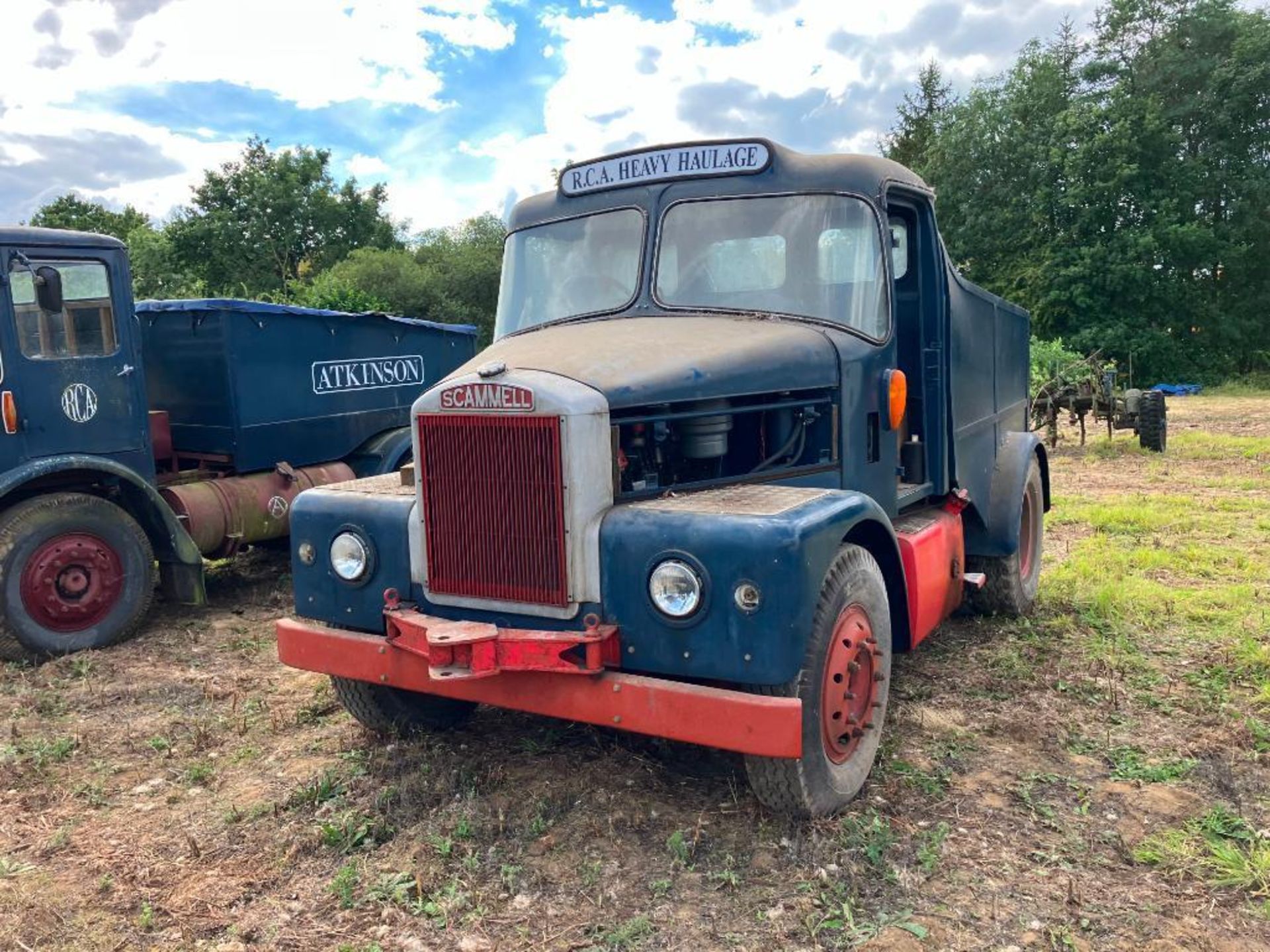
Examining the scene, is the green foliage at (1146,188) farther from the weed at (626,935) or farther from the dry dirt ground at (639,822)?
the weed at (626,935)

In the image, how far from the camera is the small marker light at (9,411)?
6.28 meters

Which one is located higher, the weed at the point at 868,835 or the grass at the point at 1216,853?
the weed at the point at 868,835

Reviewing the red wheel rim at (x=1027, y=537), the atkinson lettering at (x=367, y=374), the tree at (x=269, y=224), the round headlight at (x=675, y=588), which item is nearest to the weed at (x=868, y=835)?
the round headlight at (x=675, y=588)

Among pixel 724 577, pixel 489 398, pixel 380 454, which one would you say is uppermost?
pixel 489 398

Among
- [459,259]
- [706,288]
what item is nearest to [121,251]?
[706,288]

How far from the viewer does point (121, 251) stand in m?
6.92

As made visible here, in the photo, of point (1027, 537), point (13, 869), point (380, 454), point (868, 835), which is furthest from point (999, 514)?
point (13, 869)

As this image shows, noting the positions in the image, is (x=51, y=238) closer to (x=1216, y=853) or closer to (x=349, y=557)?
(x=349, y=557)

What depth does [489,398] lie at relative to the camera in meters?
3.71

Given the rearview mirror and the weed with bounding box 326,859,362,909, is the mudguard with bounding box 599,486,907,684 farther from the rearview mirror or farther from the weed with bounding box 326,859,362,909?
the rearview mirror

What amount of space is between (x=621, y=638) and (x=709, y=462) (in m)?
1.05

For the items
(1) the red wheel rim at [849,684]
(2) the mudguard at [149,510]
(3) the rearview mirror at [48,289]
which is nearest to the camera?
(1) the red wheel rim at [849,684]

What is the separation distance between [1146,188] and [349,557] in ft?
112

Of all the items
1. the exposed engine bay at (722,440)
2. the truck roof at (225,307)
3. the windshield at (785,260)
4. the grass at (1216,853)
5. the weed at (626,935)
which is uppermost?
the truck roof at (225,307)
